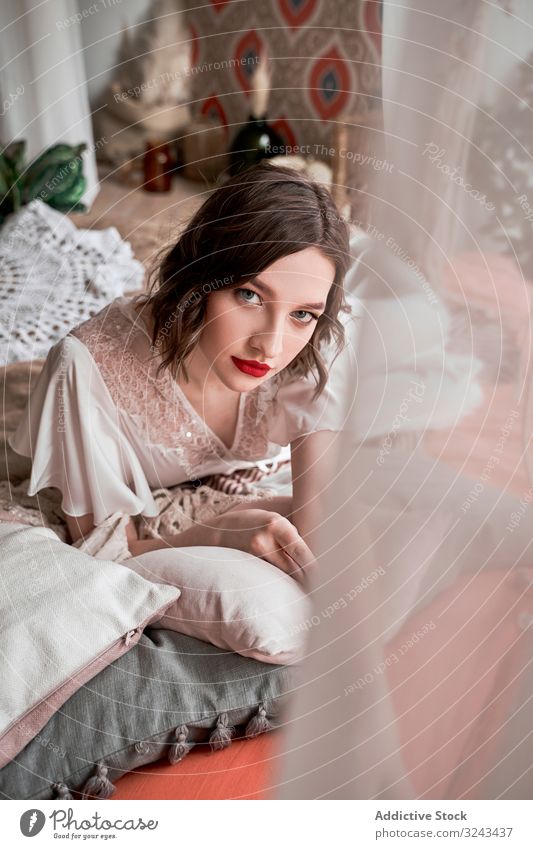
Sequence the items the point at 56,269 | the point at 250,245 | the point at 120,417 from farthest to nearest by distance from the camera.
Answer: the point at 56,269, the point at 120,417, the point at 250,245

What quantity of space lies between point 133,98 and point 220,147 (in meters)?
0.33

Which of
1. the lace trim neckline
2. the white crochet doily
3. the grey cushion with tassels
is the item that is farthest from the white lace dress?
the white crochet doily

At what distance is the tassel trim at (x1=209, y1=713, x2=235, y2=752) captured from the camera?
62 centimetres

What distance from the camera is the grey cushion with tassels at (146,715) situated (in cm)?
60

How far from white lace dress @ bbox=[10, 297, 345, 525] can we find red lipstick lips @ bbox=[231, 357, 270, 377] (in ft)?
0.11

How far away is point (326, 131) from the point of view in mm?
812

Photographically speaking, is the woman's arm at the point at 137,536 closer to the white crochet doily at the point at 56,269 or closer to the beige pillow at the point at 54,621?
the beige pillow at the point at 54,621

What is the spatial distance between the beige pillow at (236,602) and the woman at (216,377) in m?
0.02

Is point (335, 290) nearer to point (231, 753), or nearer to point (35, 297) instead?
point (231, 753)

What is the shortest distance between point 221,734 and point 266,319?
316 mm

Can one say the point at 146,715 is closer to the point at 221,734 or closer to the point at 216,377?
the point at 221,734

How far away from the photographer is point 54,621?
2.00ft

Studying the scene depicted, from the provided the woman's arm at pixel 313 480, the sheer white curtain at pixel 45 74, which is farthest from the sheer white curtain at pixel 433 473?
the sheer white curtain at pixel 45 74

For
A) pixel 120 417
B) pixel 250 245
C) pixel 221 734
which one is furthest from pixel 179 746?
pixel 250 245
